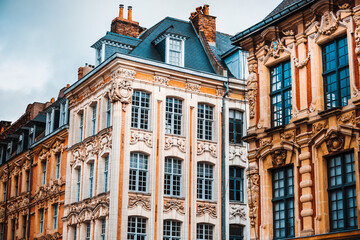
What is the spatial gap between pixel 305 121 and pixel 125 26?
67.3 feet

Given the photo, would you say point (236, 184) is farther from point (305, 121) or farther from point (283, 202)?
point (305, 121)

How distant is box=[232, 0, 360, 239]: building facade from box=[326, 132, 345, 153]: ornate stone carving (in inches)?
1.2

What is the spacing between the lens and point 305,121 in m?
19.8

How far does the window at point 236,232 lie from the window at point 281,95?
1262cm

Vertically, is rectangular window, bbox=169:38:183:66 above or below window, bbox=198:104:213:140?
above

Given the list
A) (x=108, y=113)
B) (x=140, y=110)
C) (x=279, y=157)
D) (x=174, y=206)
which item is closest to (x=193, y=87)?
(x=140, y=110)

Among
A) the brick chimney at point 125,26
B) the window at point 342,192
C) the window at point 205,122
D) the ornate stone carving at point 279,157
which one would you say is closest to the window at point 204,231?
the window at point 205,122

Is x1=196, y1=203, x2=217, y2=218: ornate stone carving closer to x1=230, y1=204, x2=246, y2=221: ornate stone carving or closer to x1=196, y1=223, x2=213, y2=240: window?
x1=196, y1=223, x2=213, y2=240: window

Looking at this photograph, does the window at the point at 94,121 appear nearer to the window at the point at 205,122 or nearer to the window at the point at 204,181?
the window at the point at 205,122

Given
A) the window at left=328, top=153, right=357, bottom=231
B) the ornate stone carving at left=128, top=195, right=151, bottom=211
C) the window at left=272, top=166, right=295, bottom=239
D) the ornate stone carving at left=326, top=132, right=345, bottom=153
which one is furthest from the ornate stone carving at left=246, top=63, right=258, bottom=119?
the ornate stone carving at left=128, top=195, right=151, bottom=211

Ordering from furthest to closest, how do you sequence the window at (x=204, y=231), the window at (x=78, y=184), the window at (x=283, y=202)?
1. the window at (x=78, y=184)
2. the window at (x=204, y=231)
3. the window at (x=283, y=202)

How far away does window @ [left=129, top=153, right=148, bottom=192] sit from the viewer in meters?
30.9

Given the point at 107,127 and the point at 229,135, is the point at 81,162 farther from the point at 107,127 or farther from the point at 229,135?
the point at 229,135

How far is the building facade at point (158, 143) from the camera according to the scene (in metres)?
30.9
